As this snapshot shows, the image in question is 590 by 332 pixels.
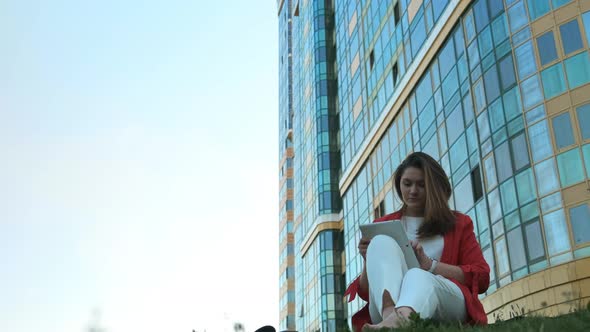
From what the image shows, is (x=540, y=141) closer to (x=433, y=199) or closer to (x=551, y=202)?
(x=551, y=202)

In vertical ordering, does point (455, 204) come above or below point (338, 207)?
below

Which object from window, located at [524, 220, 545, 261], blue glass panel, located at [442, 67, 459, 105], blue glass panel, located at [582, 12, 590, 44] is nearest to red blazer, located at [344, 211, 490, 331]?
window, located at [524, 220, 545, 261]

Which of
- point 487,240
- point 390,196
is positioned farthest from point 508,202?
point 390,196

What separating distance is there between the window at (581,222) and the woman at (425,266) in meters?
17.1

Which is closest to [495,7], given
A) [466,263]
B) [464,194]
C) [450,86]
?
[450,86]

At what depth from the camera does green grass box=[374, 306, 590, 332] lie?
402 centimetres

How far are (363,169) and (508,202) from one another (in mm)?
18071

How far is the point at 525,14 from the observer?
81.7 ft

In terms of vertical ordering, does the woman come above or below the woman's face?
below

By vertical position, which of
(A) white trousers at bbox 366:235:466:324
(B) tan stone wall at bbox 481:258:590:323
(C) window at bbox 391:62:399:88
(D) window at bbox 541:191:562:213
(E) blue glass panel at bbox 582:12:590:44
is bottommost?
(A) white trousers at bbox 366:235:466:324

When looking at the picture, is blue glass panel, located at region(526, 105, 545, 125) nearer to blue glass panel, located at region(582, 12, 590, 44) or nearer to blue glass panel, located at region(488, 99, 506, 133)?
blue glass panel, located at region(488, 99, 506, 133)

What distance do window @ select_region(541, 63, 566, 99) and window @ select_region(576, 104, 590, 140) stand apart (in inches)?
36.4

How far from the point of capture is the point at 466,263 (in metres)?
5.36

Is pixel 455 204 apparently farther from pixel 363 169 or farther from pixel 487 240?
pixel 363 169
